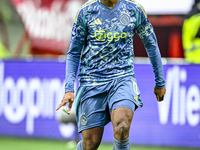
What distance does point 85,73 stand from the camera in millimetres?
4344

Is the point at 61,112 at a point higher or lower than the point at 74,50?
lower

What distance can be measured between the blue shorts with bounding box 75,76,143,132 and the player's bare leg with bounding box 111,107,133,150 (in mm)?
112

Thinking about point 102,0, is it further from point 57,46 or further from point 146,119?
point 57,46

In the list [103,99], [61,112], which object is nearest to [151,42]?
[103,99]

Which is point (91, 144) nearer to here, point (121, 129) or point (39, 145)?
point (121, 129)

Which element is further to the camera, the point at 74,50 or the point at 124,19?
the point at 74,50

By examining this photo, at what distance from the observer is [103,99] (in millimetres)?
4254

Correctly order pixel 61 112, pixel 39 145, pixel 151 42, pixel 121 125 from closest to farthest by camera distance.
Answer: pixel 121 125 → pixel 151 42 → pixel 61 112 → pixel 39 145

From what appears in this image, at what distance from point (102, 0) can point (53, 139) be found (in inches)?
164

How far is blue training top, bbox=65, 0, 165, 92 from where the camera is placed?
4.20 m

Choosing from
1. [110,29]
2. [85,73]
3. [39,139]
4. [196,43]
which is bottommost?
[39,139]

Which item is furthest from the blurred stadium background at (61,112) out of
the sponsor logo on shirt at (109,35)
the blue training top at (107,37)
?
the sponsor logo on shirt at (109,35)

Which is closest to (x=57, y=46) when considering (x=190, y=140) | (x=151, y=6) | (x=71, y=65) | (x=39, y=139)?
(x=151, y=6)

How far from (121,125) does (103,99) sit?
0.50m
